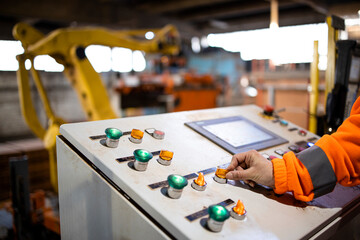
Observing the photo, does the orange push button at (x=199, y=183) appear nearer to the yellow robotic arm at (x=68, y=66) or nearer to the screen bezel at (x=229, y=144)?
the screen bezel at (x=229, y=144)

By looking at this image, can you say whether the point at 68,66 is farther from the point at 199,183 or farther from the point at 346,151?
the point at 346,151

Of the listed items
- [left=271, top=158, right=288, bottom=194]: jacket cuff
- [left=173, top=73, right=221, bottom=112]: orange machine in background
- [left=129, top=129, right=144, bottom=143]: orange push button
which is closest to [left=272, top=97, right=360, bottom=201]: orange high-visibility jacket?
[left=271, top=158, right=288, bottom=194]: jacket cuff

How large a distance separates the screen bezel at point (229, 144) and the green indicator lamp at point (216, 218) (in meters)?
0.44

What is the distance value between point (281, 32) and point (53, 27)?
628cm

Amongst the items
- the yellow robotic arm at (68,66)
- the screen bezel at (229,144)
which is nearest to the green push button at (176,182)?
the screen bezel at (229,144)

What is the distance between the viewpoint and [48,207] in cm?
193

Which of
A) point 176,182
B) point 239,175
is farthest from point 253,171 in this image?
point 176,182

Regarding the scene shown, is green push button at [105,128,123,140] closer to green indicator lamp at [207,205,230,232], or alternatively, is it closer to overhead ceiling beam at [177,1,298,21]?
green indicator lamp at [207,205,230,232]

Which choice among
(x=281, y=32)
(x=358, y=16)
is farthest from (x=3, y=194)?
(x=281, y=32)

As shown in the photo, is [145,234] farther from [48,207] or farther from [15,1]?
[15,1]

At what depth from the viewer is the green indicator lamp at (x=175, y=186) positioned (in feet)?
2.41

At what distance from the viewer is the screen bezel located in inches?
44.0

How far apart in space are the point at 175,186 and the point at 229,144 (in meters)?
0.46

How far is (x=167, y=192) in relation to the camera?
77 cm
